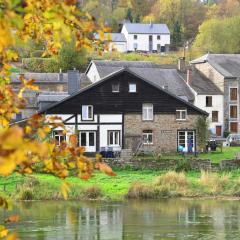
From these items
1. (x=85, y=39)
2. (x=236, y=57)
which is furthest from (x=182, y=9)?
(x=85, y=39)

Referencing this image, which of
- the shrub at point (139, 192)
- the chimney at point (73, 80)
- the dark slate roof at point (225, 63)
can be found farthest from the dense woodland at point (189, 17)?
the shrub at point (139, 192)

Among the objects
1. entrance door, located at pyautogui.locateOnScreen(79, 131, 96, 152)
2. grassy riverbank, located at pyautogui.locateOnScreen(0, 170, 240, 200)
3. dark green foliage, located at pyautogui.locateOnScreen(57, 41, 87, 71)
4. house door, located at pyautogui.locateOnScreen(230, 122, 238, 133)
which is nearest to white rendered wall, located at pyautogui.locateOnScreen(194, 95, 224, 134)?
house door, located at pyautogui.locateOnScreen(230, 122, 238, 133)

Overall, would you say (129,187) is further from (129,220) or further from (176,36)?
(176,36)

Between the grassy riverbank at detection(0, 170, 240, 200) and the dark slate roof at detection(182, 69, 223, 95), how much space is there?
2456cm

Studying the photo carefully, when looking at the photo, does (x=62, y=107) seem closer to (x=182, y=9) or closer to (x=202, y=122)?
(x=202, y=122)

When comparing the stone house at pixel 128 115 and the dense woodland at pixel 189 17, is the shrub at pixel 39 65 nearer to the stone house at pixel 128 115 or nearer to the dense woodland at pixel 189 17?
the dense woodland at pixel 189 17

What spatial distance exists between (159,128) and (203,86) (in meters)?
14.8

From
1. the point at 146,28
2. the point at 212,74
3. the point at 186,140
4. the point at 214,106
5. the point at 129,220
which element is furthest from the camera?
the point at 146,28

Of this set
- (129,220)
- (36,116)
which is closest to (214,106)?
(129,220)

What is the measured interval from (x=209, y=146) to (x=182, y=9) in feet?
282

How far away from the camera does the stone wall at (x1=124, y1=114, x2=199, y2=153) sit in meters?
49.2

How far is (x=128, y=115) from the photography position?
49.3m

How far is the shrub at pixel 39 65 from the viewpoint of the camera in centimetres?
8306

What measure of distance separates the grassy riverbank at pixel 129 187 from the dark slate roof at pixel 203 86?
2456 centimetres
